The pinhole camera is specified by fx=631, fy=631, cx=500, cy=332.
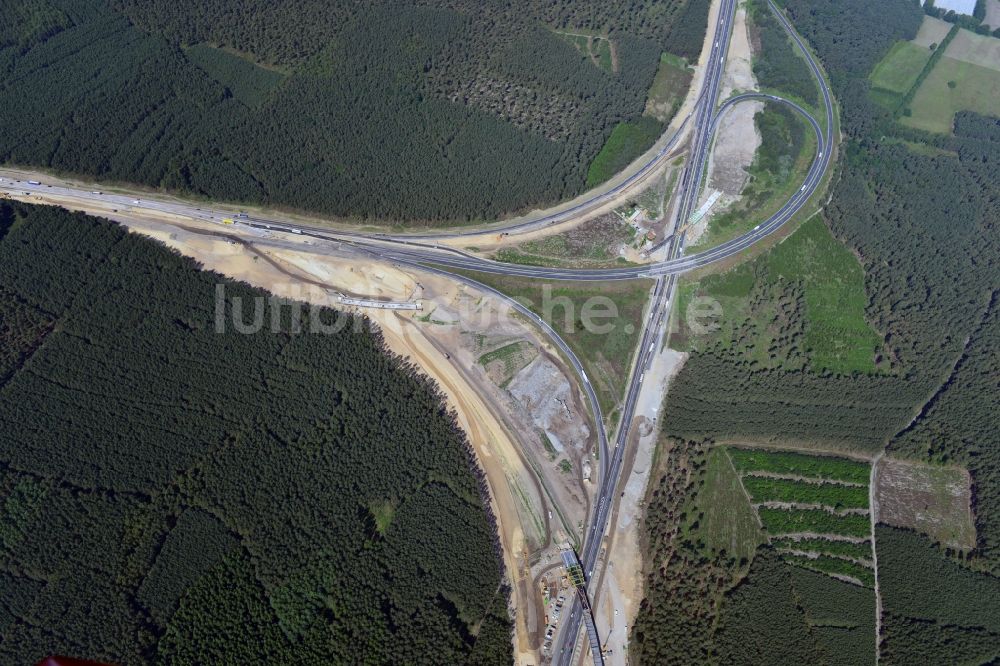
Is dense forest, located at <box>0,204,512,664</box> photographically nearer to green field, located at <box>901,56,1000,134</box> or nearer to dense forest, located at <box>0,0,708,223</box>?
dense forest, located at <box>0,0,708,223</box>

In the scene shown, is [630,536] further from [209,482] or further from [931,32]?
[931,32]

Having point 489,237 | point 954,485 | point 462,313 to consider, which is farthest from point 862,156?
point 462,313

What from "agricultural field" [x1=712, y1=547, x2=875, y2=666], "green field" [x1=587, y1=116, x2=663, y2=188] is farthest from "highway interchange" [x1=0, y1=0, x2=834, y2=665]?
"agricultural field" [x1=712, y1=547, x2=875, y2=666]

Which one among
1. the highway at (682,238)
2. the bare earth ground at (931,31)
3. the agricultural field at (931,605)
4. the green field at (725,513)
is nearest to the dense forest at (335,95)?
the highway at (682,238)

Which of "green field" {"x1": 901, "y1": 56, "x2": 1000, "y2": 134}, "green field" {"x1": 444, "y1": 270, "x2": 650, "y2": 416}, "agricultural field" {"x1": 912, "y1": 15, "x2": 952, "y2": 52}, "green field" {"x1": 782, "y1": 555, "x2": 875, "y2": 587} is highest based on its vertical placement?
"agricultural field" {"x1": 912, "y1": 15, "x2": 952, "y2": 52}

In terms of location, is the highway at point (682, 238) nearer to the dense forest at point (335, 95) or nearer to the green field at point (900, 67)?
the dense forest at point (335, 95)
